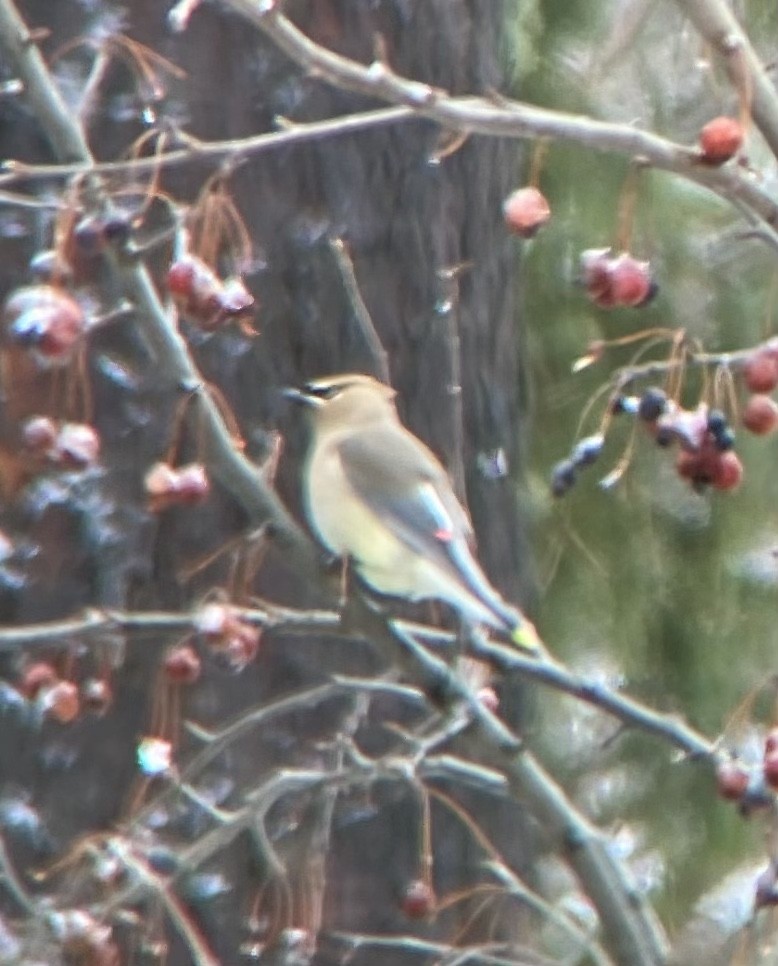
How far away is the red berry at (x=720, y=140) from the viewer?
1.79 m

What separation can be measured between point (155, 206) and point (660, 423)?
3.43ft

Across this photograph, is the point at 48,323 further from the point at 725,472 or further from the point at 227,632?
the point at 725,472

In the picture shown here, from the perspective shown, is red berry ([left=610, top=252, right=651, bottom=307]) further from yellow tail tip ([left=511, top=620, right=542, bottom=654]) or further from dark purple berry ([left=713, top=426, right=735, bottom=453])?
yellow tail tip ([left=511, top=620, right=542, bottom=654])

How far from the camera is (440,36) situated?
10.9 ft

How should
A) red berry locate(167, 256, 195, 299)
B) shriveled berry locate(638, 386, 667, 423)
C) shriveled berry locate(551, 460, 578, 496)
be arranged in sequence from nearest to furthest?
red berry locate(167, 256, 195, 299), shriveled berry locate(638, 386, 667, 423), shriveled berry locate(551, 460, 578, 496)

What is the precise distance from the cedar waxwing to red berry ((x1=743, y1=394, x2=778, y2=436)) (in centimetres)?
69

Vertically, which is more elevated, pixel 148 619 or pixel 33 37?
pixel 33 37

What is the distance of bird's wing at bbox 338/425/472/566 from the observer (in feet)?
9.70

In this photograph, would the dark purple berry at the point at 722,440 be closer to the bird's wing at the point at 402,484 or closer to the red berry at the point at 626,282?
the red berry at the point at 626,282

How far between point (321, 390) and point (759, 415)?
2.85 feet

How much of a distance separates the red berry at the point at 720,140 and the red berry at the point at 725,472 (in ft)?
1.43

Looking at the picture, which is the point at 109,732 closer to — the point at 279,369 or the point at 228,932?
the point at 228,932

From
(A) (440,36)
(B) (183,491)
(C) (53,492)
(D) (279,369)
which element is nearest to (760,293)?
(A) (440,36)

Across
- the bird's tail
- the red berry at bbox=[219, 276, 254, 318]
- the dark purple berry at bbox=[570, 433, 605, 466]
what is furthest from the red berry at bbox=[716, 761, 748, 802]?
the red berry at bbox=[219, 276, 254, 318]
